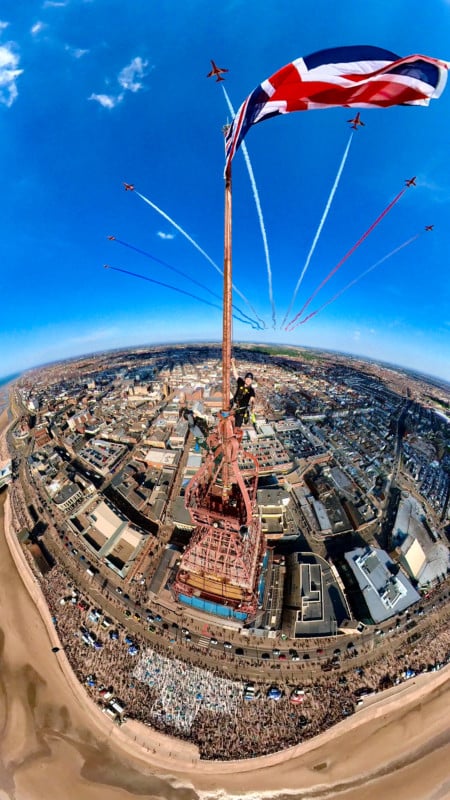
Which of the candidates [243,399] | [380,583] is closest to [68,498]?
[243,399]

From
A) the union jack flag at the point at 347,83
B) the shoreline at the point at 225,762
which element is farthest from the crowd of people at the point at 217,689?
the union jack flag at the point at 347,83

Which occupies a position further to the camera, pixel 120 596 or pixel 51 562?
pixel 51 562

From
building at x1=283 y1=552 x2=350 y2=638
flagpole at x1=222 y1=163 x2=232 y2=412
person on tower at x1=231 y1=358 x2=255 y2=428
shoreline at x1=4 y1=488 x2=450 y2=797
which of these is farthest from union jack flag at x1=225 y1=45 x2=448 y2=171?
shoreline at x1=4 y1=488 x2=450 y2=797

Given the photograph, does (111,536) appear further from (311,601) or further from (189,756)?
(311,601)

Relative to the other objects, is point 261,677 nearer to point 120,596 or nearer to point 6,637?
point 120,596

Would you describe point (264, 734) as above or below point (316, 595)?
below

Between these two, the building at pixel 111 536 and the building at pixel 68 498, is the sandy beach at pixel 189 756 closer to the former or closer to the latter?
the building at pixel 111 536

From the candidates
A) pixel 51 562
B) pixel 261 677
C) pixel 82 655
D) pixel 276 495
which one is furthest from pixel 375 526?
pixel 51 562
